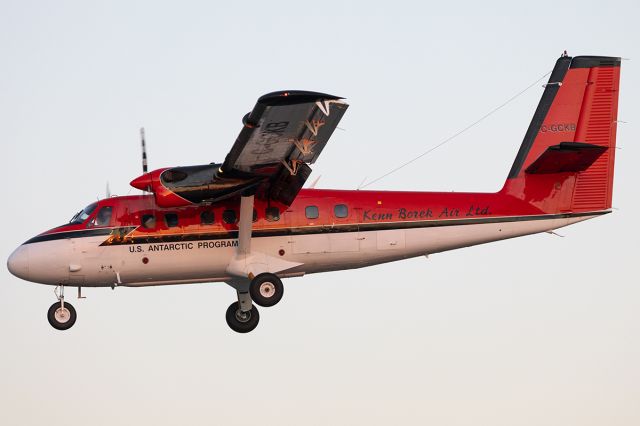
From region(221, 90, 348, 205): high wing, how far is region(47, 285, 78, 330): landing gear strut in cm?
463

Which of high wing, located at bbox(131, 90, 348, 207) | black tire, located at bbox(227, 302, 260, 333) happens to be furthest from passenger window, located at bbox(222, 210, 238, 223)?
black tire, located at bbox(227, 302, 260, 333)

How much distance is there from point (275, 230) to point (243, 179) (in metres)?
1.70

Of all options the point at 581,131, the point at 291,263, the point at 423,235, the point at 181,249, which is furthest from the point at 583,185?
the point at 181,249

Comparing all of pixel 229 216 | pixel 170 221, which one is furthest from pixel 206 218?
pixel 170 221

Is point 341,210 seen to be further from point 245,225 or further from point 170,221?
point 170,221

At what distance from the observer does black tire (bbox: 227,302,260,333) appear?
84.3ft

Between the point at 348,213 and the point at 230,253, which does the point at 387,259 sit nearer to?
the point at 348,213

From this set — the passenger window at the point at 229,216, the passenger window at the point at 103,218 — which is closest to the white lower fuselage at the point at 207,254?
the passenger window at the point at 103,218

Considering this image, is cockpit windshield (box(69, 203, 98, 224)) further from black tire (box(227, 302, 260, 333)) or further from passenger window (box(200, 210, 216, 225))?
black tire (box(227, 302, 260, 333))

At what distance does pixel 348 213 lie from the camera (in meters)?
24.8

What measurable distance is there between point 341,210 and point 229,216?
239 cm

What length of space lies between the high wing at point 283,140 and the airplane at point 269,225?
0.20 feet

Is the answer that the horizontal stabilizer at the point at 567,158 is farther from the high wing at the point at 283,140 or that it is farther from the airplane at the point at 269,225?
the high wing at the point at 283,140

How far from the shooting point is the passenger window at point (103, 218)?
80.5 ft
